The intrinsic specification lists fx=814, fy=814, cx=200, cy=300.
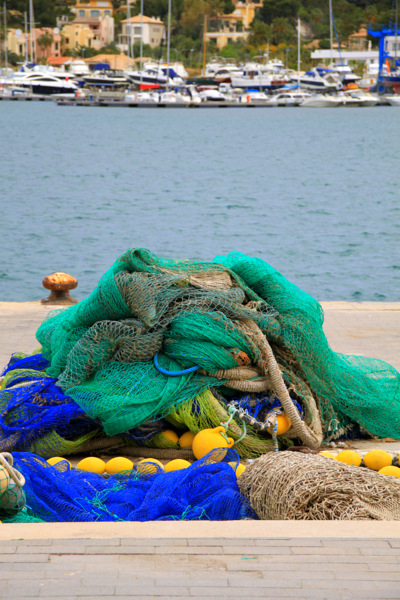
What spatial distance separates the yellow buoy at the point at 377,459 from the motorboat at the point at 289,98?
105 meters

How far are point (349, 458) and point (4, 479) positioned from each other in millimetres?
1981

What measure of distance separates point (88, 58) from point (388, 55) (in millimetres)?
48340

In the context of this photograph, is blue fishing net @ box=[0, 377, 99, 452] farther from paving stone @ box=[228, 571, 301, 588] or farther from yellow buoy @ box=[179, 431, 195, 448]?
paving stone @ box=[228, 571, 301, 588]

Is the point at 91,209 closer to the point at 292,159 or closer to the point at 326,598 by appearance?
the point at 292,159

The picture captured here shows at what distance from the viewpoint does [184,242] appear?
77.2 ft

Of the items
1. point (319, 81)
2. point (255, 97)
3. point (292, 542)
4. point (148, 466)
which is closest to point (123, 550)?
point (292, 542)

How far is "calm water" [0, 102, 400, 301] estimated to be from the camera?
19.3 m

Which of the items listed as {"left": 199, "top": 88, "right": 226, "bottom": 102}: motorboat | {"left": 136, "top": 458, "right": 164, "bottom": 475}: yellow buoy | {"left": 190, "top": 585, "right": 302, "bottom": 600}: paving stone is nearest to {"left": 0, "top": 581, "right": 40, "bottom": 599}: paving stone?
{"left": 190, "top": 585, "right": 302, "bottom": 600}: paving stone

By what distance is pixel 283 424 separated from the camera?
15.6 feet

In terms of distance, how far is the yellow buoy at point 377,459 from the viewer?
4.55 meters

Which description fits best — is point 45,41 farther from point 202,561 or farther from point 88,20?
point 202,561

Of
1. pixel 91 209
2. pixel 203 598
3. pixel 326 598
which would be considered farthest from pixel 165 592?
pixel 91 209

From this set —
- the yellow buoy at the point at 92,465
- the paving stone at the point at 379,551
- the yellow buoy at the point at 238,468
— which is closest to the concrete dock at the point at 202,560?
the paving stone at the point at 379,551

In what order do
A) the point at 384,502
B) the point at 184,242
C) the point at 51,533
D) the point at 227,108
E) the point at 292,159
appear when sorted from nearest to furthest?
the point at 51,533
the point at 384,502
the point at 184,242
the point at 292,159
the point at 227,108
